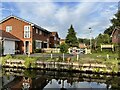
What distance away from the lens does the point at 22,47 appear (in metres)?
40.0

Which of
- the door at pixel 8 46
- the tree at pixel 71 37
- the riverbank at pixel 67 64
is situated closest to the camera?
the riverbank at pixel 67 64

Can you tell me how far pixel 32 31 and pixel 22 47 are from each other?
11.9 feet

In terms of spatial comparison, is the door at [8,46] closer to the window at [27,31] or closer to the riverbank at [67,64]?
the window at [27,31]

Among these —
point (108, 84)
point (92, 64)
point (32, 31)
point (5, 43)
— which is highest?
point (32, 31)

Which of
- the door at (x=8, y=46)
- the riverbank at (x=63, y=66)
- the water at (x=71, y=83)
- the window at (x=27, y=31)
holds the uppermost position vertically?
the window at (x=27, y=31)

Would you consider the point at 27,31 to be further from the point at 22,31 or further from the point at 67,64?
the point at 67,64

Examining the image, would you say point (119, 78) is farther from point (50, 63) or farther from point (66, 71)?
point (50, 63)

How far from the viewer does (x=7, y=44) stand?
3416 cm

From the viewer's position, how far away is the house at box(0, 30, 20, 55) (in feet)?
106

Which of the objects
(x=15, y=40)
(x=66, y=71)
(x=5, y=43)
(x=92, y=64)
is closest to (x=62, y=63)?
(x=66, y=71)

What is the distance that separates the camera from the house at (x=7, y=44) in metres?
32.3

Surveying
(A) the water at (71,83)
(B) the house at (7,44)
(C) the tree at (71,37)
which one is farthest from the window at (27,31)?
(C) the tree at (71,37)

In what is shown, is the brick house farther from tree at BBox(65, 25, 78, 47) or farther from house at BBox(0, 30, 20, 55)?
tree at BBox(65, 25, 78, 47)

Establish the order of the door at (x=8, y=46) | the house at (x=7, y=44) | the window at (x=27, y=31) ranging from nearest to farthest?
the house at (x=7, y=44) < the door at (x=8, y=46) < the window at (x=27, y=31)
